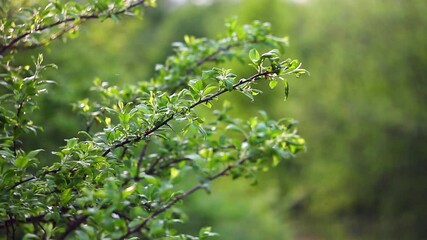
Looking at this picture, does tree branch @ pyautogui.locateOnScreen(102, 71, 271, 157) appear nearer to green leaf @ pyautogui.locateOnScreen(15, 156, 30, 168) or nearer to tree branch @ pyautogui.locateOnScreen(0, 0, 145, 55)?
green leaf @ pyautogui.locateOnScreen(15, 156, 30, 168)

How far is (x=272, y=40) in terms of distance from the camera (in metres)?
2.67

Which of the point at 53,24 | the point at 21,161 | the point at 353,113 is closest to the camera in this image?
the point at 21,161

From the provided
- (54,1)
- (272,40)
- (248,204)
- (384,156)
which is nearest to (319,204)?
(384,156)

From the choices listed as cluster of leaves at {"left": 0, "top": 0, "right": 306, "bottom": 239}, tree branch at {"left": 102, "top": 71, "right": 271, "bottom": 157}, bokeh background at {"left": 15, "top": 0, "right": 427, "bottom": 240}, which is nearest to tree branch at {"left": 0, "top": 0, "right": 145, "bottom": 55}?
cluster of leaves at {"left": 0, "top": 0, "right": 306, "bottom": 239}

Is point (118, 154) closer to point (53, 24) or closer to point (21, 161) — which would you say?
point (21, 161)

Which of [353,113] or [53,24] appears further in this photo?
[353,113]

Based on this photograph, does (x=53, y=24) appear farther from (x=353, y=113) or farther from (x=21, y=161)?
(x=353, y=113)

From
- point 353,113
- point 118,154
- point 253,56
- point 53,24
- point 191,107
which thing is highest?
point 353,113

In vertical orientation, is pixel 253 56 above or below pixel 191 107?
above

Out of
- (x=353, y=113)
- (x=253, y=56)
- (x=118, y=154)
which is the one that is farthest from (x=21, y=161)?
(x=353, y=113)

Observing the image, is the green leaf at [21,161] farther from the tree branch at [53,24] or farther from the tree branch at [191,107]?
the tree branch at [53,24]

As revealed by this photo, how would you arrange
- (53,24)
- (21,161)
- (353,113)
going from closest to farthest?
(21,161)
(53,24)
(353,113)

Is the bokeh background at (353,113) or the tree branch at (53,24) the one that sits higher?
the bokeh background at (353,113)

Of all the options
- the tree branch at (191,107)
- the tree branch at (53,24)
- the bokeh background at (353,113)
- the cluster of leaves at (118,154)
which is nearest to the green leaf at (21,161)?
the cluster of leaves at (118,154)
